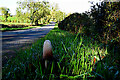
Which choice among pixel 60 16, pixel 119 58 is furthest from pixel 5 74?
pixel 60 16

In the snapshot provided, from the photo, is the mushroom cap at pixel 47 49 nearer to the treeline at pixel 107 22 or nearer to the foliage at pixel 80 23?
the treeline at pixel 107 22

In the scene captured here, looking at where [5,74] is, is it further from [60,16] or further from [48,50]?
[60,16]

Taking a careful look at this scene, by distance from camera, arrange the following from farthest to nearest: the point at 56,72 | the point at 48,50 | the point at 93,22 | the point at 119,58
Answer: the point at 93,22 → the point at 119,58 → the point at 56,72 → the point at 48,50

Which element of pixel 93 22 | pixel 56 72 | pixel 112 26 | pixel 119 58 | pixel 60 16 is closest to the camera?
pixel 56 72

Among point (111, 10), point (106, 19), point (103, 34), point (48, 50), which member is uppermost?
point (111, 10)

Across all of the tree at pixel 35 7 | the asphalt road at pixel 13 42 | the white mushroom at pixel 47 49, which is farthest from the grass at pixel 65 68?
the tree at pixel 35 7

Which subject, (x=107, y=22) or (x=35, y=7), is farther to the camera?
(x=35, y=7)

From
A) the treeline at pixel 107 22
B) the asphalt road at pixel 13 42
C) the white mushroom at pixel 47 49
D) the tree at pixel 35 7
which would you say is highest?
the tree at pixel 35 7

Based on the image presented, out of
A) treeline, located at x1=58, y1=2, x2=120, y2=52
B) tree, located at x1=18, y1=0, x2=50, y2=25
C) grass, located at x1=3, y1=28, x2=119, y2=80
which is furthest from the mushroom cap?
tree, located at x1=18, y1=0, x2=50, y2=25

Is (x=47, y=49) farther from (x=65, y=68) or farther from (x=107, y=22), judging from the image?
(x=107, y=22)

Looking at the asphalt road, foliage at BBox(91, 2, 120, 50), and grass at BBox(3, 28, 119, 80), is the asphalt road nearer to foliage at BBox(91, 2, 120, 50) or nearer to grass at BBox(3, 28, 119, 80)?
grass at BBox(3, 28, 119, 80)

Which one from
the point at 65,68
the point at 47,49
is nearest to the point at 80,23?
the point at 65,68

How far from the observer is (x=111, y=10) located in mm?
3195

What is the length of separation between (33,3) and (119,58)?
30980 mm
